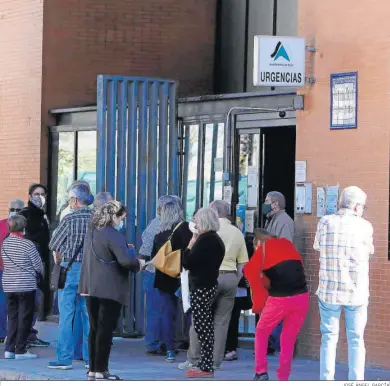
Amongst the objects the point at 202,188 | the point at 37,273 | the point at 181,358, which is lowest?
the point at 181,358

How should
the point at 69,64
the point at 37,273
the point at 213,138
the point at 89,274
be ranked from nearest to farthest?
the point at 89,274 < the point at 37,273 < the point at 213,138 < the point at 69,64

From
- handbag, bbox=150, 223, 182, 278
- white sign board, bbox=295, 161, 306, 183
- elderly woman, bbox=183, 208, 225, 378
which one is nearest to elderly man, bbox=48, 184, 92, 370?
handbag, bbox=150, 223, 182, 278

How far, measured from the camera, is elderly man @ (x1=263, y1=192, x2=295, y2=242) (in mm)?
14602

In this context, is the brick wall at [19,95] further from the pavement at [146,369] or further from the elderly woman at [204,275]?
the elderly woman at [204,275]

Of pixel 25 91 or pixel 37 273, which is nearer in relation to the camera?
pixel 37 273

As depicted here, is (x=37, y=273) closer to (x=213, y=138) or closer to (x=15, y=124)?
(x=213, y=138)

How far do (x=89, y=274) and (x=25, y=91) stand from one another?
795 cm

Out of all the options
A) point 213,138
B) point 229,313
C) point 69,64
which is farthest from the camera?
point 69,64

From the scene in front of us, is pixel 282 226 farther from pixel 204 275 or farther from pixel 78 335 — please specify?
pixel 78 335

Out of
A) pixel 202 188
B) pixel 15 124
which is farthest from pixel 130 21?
pixel 202 188

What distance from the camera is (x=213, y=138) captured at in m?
17.1

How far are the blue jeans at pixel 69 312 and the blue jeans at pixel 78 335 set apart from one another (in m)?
0.35

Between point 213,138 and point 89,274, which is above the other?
point 213,138

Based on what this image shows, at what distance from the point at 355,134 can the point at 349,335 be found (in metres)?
3.17
